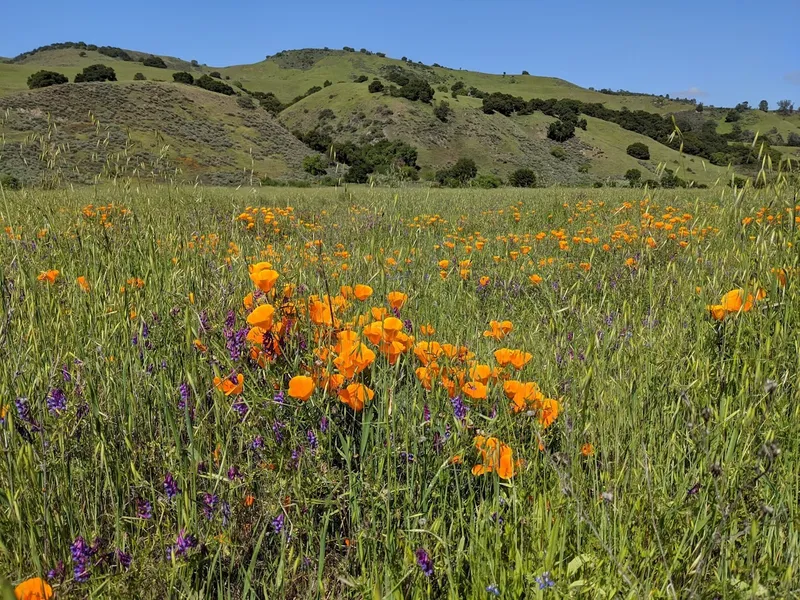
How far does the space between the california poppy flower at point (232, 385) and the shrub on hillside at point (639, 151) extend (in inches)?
2791

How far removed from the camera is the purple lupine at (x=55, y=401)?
55.1 inches

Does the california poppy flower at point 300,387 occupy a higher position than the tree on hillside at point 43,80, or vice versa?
the tree on hillside at point 43,80

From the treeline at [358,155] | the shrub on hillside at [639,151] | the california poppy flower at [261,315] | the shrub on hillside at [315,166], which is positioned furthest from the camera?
the shrub on hillside at [639,151]

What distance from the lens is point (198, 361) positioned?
66.8 inches

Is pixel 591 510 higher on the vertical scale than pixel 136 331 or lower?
lower

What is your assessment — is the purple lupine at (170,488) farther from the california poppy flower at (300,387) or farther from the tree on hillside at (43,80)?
the tree on hillside at (43,80)

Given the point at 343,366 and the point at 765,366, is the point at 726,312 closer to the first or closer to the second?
the point at 765,366

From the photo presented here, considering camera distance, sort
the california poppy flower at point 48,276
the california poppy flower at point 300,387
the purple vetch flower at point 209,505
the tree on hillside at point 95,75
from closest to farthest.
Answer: the purple vetch flower at point 209,505 < the california poppy flower at point 300,387 < the california poppy flower at point 48,276 < the tree on hillside at point 95,75

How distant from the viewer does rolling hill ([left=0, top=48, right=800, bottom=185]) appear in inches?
1281

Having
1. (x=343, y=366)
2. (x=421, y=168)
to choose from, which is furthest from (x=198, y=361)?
(x=421, y=168)

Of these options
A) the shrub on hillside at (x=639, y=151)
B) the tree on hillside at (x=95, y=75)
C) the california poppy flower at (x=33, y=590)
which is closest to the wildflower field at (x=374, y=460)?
the california poppy flower at (x=33, y=590)

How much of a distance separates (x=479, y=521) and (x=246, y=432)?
0.71 metres

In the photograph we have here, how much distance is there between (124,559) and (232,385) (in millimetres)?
525

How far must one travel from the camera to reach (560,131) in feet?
211
